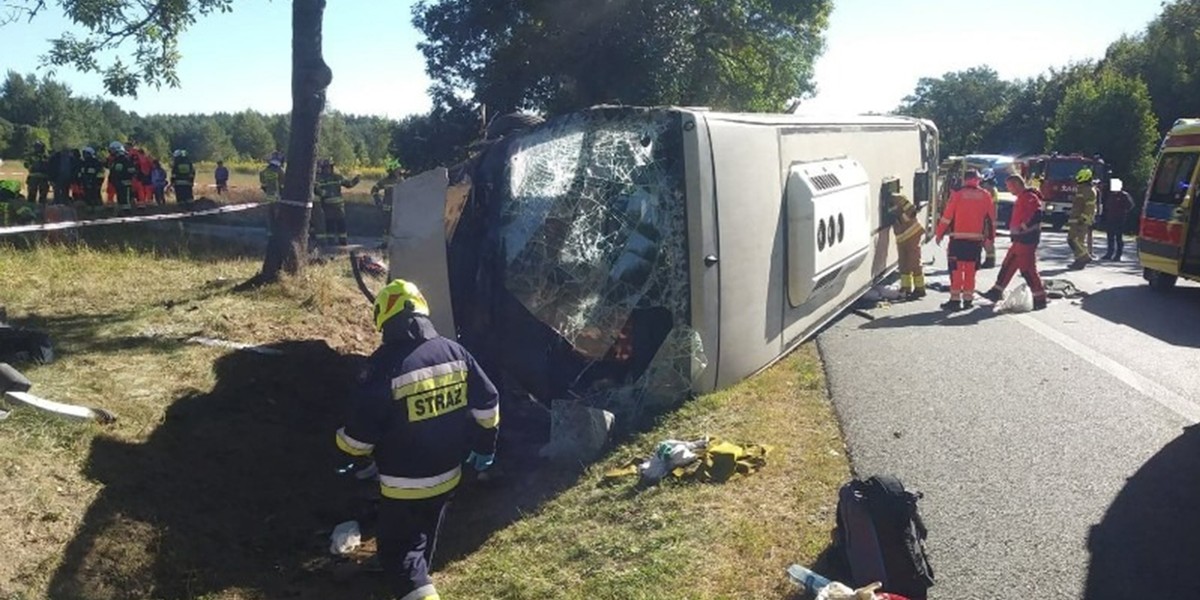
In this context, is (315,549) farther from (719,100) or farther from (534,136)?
(719,100)

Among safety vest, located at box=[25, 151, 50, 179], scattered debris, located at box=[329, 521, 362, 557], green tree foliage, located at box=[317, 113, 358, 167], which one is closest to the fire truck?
safety vest, located at box=[25, 151, 50, 179]

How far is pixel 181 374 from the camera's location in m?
6.59

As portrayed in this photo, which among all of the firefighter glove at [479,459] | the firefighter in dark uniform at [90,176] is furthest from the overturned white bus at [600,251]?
the firefighter in dark uniform at [90,176]

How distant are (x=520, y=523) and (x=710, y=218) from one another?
7.44 feet

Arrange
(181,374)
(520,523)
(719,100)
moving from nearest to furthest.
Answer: (520,523) < (181,374) < (719,100)

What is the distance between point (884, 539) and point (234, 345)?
19.1 feet

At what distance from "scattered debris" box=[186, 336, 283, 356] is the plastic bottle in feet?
16.7

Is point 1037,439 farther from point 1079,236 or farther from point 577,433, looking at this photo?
point 1079,236

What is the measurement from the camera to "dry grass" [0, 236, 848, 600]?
4098mm

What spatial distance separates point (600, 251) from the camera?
582 centimetres

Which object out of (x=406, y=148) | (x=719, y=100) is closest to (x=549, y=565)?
(x=719, y=100)

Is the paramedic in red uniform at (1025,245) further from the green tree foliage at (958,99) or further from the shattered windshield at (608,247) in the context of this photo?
the green tree foliage at (958,99)

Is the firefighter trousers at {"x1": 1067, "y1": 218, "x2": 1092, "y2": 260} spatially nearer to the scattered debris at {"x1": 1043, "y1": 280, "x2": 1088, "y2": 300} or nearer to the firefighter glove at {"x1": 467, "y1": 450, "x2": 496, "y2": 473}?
the scattered debris at {"x1": 1043, "y1": 280, "x2": 1088, "y2": 300}

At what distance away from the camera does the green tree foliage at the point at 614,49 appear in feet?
73.3
